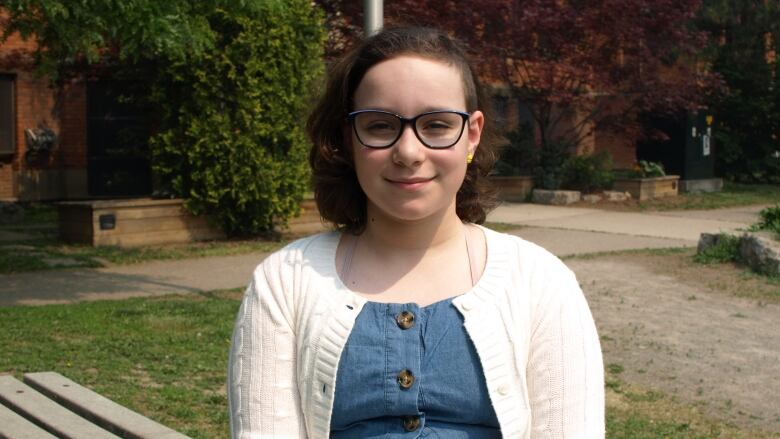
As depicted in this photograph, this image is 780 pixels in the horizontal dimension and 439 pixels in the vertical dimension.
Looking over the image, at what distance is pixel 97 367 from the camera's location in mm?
6207

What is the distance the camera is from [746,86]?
25172 millimetres

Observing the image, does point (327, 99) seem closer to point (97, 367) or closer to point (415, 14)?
point (97, 367)

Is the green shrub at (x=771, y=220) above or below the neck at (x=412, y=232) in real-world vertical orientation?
below

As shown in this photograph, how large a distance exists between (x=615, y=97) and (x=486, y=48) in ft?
9.23

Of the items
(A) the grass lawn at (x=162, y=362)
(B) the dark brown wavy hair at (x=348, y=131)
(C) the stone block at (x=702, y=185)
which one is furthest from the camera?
(C) the stone block at (x=702, y=185)

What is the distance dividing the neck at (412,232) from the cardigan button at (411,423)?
37 cm

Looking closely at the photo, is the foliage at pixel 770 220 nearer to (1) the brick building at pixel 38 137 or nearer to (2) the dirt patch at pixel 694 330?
(2) the dirt patch at pixel 694 330

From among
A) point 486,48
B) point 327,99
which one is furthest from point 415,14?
point 327,99

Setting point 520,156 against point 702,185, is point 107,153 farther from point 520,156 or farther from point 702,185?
point 702,185

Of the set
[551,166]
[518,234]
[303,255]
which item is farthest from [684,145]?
[303,255]

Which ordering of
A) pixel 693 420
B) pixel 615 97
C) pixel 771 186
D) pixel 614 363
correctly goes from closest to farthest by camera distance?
1. pixel 693 420
2. pixel 614 363
3. pixel 615 97
4. pixel 771 186

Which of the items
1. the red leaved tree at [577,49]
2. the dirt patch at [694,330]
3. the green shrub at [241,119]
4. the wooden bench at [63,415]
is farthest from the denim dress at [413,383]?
the red leaved tree at [577,49]

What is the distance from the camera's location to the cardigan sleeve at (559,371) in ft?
7.17

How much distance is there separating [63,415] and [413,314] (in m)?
2.38
